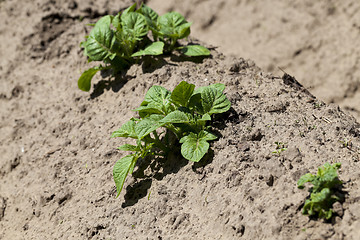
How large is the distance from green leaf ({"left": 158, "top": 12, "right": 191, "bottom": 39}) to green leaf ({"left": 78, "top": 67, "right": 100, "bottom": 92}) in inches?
27.6

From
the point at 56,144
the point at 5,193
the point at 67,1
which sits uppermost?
the point at 67,1

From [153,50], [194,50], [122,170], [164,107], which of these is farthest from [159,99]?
[194,50]

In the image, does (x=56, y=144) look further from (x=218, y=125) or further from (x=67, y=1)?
(x=67, y=1)

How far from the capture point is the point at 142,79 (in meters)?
3.62

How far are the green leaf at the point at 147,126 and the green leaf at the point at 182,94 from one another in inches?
7.6

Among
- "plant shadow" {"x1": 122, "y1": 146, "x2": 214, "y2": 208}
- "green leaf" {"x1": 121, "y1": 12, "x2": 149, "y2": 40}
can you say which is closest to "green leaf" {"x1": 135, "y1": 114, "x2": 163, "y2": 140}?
"plant shadow" {"x1": 122, "y1": 146, "x2": 214, "y2": 208}

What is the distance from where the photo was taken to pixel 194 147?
2764 mm

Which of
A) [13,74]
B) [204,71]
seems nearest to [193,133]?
[204,71]

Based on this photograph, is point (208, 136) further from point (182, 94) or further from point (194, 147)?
point (182, 94)

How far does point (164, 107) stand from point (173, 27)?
108cm

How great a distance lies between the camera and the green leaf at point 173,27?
3697mm

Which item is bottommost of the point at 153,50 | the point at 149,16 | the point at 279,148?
the point at 279,148

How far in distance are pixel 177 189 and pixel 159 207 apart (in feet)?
0.56

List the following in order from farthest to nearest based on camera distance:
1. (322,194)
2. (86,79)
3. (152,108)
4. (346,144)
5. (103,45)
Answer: (86,79)
(103,45)
(152,108)
(346,144)
(322,194)
